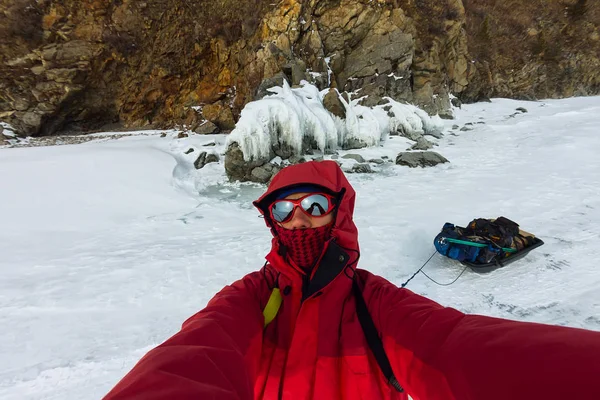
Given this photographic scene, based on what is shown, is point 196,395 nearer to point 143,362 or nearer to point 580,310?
point 143,362

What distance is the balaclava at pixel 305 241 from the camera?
148 cm

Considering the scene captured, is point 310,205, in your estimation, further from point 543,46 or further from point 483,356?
point 543,46

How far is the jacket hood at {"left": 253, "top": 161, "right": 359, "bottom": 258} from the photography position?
1515 mm

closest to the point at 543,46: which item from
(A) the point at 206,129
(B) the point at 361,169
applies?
(B) the point at 361,169

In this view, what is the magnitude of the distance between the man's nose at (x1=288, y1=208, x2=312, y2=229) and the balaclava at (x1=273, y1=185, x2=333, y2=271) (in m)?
0.02

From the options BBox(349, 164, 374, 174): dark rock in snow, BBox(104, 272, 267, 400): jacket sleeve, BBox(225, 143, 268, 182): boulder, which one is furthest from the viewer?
BBox(349, 164, 374, 174): dark rock in snow

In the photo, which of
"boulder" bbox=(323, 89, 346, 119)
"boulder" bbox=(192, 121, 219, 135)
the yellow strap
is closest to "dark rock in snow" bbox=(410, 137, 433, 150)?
"boulder" bbox=(323, 89, 346, 119)

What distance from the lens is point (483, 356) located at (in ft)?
2.48

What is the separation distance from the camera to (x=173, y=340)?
0.96 meters

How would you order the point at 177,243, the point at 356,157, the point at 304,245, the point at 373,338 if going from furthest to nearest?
1. the point at 356,157
2. the point at 177,243
3. the point at 304,245
4. the point at 373,338

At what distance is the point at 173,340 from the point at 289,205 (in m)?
0.85

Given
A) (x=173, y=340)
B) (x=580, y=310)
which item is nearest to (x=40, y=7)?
(x=173, y=340)

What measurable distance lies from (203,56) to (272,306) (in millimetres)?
16689

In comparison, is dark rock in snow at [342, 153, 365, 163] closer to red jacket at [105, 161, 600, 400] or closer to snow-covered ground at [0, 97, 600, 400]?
snow-covered ground at [0, 97, 600, 400]
